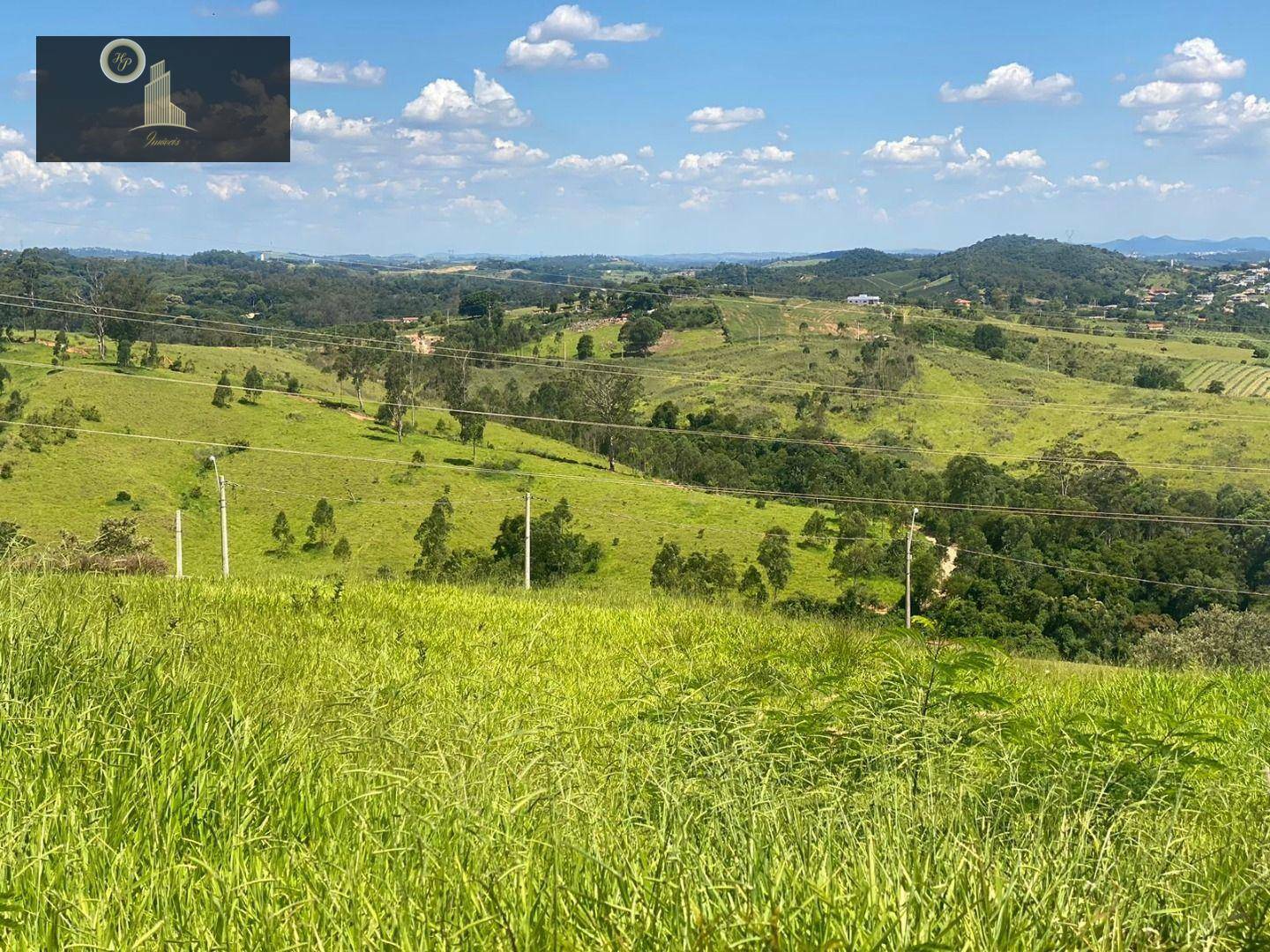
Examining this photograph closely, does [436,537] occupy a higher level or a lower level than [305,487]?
lower

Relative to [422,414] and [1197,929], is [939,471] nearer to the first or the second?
[422,414]

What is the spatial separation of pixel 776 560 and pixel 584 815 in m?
51.2

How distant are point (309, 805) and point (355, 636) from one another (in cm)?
468

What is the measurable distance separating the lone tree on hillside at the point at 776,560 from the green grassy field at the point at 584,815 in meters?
46.5

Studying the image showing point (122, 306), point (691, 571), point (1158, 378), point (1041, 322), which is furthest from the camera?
point (1041, 322)

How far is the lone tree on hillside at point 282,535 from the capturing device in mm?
53969

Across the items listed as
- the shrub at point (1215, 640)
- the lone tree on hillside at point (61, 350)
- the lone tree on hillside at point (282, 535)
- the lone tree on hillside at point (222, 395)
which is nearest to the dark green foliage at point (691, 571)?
the shrub at point (1215, 640)

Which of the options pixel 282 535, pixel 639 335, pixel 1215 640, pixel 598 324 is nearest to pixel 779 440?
pixel 282 535

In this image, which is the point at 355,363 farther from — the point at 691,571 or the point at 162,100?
the point at 162,100

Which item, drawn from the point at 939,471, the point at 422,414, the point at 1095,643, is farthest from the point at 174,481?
the point at 939,471

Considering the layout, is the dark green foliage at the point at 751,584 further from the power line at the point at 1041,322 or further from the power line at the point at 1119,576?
the power line at the point at 1041,322

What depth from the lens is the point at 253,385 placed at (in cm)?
8112

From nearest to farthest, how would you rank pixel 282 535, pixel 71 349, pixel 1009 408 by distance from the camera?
pixel 282 535 → pixel 71 349 → pixel 1009 408

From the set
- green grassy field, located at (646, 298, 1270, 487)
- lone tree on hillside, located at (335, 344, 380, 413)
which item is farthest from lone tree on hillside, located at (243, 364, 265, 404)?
green grassy field, located at (646, 298, 1270, 487)
